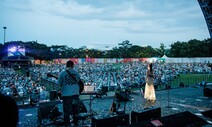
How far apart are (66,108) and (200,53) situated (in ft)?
237

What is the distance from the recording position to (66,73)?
5742 millimetres

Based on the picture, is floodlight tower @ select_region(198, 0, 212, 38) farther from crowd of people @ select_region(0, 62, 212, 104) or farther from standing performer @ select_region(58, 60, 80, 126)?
standing performer @ select_region(58, 60, 80, 126)

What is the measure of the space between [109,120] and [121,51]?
4357 inches

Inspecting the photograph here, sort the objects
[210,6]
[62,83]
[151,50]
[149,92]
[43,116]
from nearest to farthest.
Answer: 1. [62,83]
2. [43,116]
3. [149,92]
4. [210,6]
5. [151,50]

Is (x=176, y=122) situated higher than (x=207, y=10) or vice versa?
(x=207, y=10)

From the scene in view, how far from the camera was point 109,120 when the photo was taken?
5.46 metres

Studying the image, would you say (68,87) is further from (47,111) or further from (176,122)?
(176,122)

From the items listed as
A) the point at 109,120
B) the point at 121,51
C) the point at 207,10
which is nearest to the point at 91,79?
the point at 207,10

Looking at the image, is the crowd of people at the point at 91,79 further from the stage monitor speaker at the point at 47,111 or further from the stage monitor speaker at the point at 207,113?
the stage monitor speaker at the point at 47,111

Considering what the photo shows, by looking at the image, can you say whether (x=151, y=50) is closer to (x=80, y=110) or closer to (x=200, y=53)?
(x=200, y=53)

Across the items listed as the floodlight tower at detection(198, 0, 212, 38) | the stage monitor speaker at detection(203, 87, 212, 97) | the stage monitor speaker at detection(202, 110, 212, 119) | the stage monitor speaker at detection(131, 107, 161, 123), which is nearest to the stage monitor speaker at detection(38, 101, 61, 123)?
the stage monitor speaker at detection(131, 107, 161, 123)

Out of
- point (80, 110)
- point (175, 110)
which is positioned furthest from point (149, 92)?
point (80, 110)

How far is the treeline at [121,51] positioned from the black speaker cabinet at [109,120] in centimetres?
5283

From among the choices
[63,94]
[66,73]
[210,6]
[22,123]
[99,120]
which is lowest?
[22,123]
